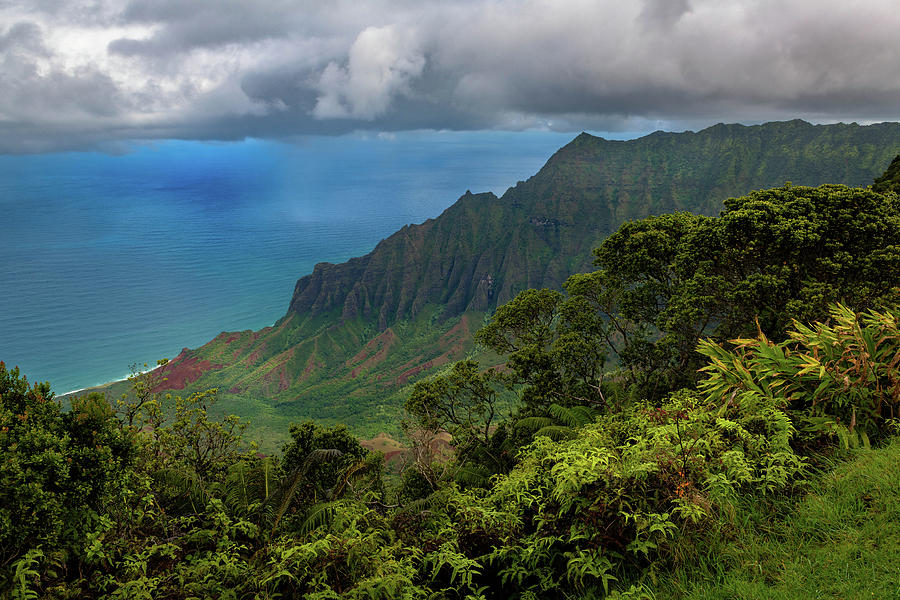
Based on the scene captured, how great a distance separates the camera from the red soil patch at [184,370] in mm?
129875

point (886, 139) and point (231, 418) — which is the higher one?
point (886, 139)

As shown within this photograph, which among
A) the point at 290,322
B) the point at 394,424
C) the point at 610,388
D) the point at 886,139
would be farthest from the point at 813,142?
the point at 610,388

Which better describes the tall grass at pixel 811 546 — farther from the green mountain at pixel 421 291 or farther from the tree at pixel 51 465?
the green mountain at pixel 421 291

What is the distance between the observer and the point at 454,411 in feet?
64.5

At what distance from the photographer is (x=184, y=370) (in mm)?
135000

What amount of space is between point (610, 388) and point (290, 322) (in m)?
166

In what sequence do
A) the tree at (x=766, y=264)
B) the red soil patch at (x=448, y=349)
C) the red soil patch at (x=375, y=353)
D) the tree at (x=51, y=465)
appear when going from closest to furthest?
the tree at (x=51, y=465), the tree at (x=766, y=264), the red soil patch at (x=448, y=349), the red soil patch at (x=375, y=353)

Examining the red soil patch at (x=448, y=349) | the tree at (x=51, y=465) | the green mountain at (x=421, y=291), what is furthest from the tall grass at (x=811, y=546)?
the red soil patch at (x=448, y=349)

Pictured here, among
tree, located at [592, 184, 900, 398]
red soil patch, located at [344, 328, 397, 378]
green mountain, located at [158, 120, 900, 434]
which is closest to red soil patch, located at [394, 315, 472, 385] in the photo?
green mountain, located at [158, 120, 900, 434]

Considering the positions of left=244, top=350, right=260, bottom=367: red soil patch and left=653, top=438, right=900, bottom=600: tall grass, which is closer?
left=653, top=438, right=900, bottom=600: tall grass

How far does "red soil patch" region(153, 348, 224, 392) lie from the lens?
130 metres

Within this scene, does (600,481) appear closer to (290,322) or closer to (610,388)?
(610,388)

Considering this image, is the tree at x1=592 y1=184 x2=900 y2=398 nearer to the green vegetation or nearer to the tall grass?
the green vegetation

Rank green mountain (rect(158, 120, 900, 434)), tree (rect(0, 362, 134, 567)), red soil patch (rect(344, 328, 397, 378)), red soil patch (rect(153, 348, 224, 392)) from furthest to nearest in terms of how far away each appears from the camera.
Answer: red soil patch (rect(344, 328, 397, 378)) < green mountain (rect(158, 120, 900, 434)) < red soil patch (rect(153, 348, 224, 392)) < tree (rect(0, 362, 134, 567))
